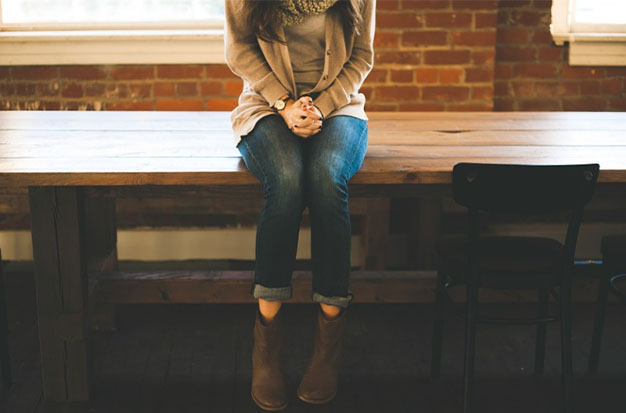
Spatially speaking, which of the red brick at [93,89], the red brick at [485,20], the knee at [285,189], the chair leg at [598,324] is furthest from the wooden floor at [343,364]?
the red brick at [485,20]

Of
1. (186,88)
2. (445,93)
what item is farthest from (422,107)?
(186,88)

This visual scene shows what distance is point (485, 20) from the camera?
2957 mm

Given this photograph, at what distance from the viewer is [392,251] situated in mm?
3297

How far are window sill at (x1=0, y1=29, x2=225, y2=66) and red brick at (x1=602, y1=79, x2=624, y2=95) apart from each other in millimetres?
1848

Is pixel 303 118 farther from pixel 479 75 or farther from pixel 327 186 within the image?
pixel 479 75

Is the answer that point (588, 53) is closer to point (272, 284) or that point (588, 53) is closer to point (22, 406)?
point (272, 284)

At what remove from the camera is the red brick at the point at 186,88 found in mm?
3041

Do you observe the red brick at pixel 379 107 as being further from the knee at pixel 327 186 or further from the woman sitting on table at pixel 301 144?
the knee at pixel 327 186

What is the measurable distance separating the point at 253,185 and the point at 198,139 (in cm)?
43

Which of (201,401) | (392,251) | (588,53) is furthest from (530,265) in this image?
(588,53)

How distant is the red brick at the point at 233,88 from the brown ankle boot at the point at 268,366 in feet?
4.81

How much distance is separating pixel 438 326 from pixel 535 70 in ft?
5.16

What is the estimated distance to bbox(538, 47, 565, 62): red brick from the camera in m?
3.10

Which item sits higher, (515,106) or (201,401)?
(515,106)
